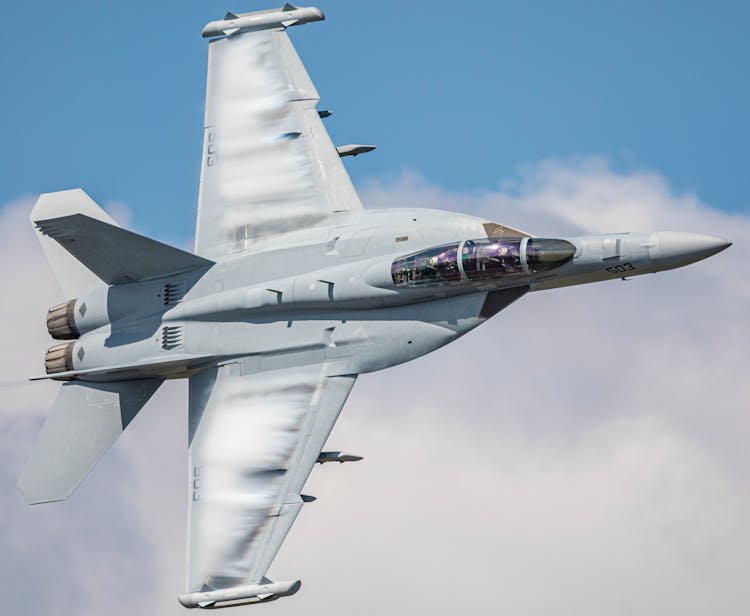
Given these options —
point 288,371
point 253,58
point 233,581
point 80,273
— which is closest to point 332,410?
point 288,371

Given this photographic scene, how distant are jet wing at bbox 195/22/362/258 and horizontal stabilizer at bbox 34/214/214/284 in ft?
2.95

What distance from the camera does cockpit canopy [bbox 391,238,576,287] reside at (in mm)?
27609

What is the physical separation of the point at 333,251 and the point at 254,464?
405 cm

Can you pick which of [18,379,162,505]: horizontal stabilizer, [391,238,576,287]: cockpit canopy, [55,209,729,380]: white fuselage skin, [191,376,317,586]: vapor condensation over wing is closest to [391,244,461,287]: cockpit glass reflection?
[391,238,576,287]: cockpit canopy

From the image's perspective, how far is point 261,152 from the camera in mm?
31625

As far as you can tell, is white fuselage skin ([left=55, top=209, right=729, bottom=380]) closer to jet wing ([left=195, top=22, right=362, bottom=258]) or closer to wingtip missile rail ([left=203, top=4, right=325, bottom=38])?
jet wing ([left=195, top=22, right=362, bottom=258])

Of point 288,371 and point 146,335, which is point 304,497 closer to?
point 288,371

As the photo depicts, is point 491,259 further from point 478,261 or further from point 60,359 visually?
point 60,359

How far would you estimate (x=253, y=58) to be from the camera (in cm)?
3281

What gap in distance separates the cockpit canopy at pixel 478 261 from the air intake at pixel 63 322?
6555 millimetres

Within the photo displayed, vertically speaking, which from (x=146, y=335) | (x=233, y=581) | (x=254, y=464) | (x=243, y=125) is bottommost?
(x=233, y=581)

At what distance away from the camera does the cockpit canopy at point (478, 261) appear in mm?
27609

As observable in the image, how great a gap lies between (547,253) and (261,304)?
17.4 ft

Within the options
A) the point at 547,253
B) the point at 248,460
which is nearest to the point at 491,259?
the point at 547,253
